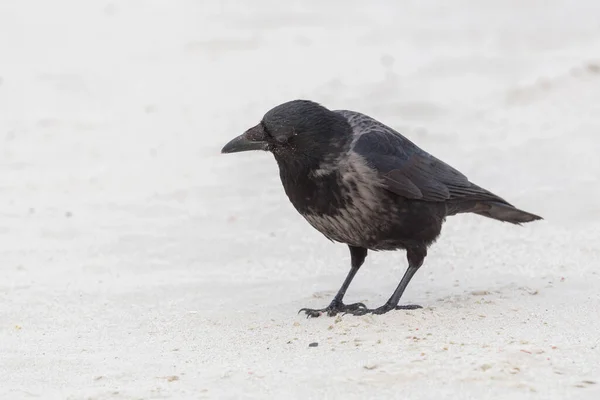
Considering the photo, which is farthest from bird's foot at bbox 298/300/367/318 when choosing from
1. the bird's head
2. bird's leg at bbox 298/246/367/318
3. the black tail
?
the black tail

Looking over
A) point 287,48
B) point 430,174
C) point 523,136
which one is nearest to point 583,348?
point 430,174

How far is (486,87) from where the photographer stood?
35.7 feet

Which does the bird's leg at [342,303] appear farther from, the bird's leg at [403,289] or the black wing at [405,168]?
the black wing at [405,168]

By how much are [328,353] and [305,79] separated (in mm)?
5998

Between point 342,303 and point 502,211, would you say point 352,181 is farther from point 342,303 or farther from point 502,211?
point 502,211

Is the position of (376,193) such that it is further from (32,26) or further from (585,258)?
(32,26)

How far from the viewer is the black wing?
605 centimetres

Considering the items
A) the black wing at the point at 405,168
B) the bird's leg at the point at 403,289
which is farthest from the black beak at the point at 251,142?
the bird's leg at the point at 403,289

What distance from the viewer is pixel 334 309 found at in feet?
20.5

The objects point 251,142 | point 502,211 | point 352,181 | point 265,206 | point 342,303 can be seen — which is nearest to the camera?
point 352,181

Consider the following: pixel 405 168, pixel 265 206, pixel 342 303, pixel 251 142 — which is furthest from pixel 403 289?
pixel 265 206

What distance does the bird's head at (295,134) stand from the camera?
6004mm

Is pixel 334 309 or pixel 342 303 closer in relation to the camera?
pixel 334 309

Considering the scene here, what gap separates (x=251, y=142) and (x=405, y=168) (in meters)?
0.84
